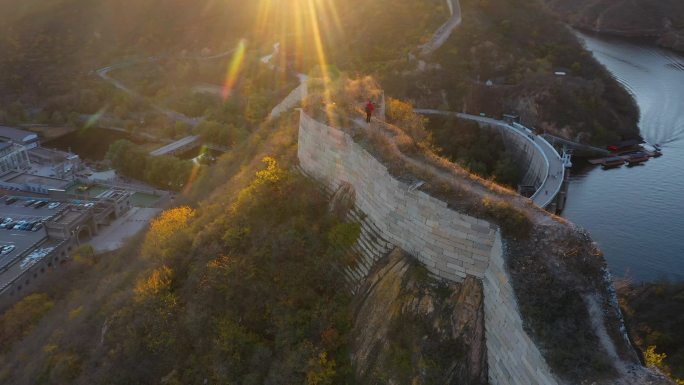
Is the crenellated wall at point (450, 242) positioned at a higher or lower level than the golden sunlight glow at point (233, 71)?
higher

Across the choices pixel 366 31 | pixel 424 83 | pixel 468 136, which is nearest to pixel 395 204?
pixel 468 136

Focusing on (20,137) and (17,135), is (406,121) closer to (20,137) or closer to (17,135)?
(20,137)

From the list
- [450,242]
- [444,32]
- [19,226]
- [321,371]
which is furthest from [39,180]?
[450,242]

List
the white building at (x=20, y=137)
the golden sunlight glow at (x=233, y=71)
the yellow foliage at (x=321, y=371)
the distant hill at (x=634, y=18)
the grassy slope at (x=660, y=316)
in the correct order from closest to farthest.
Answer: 1. the yellow foliage at (x=321, y=371)
2. the grassy slope at (x=660, y=316)
3. the white building at (x=20, y=137)
4. the golden sunlight glow at (x=233, y=71)
5. the distant hill at (x=634, y=18)

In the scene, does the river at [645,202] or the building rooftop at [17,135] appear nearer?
the river at [645,202]

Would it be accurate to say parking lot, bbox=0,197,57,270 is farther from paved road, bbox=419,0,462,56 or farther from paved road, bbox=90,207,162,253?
paved road, bbox=419,0,462,56

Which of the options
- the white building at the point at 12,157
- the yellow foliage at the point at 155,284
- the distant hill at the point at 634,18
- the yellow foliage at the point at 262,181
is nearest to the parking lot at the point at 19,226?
the white building at the point at 12,157

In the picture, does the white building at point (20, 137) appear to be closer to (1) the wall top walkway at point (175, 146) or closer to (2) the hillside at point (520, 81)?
(1) the wall top walkway at point (175, 146)
